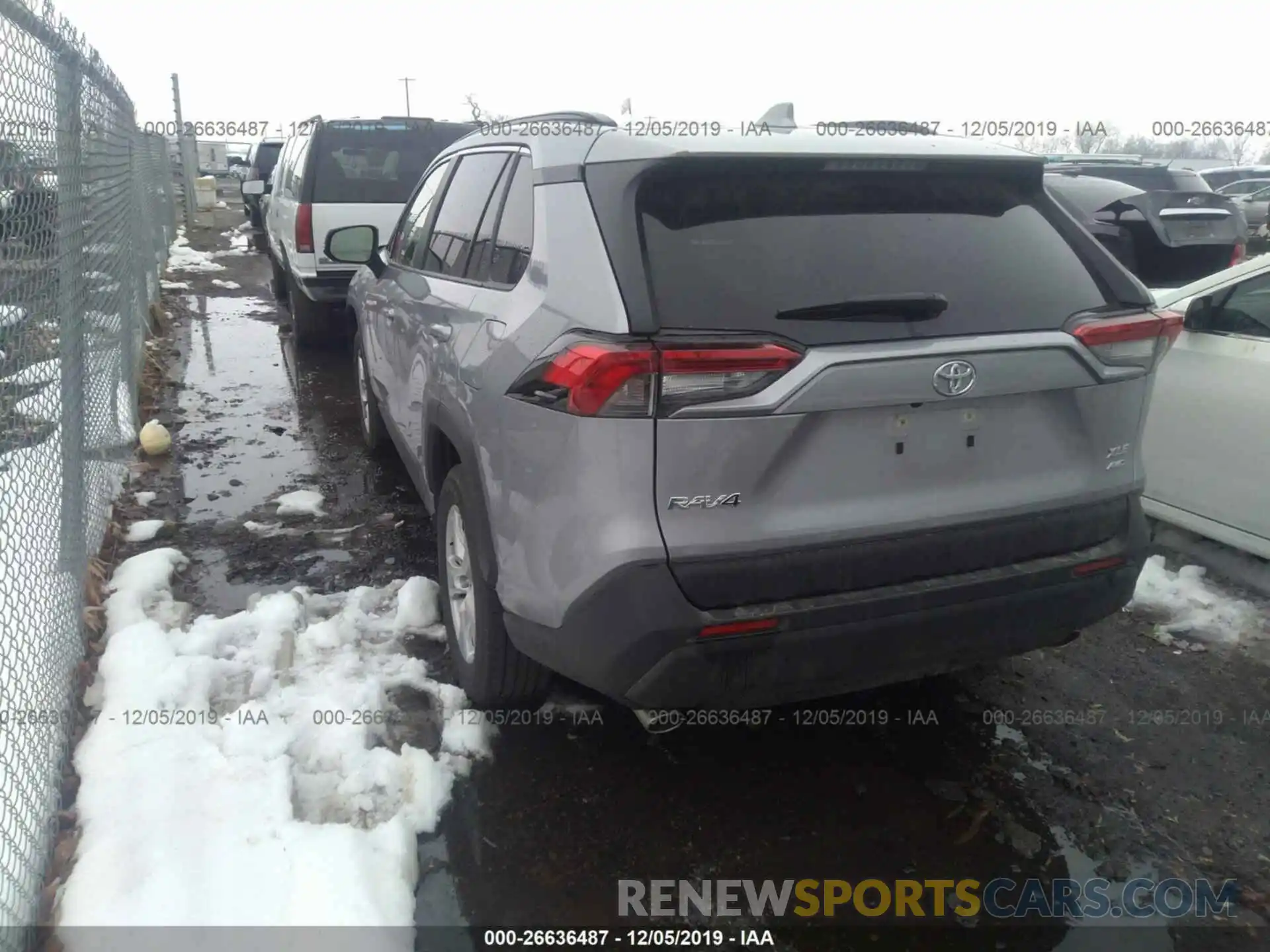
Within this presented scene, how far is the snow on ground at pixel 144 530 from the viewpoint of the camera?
4.82m

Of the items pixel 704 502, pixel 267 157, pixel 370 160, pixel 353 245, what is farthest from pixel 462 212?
pixel 267 157

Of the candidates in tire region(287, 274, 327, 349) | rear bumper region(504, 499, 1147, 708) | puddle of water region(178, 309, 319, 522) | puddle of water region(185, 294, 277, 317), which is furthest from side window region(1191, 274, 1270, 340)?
puddle of water region(185, 294, 277, 317)

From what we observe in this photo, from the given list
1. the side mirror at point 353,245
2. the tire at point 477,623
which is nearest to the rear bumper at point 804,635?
the tire at point 477,623

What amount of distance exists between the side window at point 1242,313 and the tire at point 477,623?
3284 millimetres

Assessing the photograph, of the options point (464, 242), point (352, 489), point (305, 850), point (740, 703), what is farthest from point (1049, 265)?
point (352, 489)

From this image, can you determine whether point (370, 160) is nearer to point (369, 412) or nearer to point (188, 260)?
point (369, 412)

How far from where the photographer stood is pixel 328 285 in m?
8.44

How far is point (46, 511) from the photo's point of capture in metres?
3.28

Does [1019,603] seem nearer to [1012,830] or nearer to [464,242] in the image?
[1012,830]

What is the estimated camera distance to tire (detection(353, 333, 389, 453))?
5695mm

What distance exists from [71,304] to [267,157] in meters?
19.2

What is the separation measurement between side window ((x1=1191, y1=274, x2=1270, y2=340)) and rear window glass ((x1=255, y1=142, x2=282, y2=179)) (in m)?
19.5

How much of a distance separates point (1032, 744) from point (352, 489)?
3926mm

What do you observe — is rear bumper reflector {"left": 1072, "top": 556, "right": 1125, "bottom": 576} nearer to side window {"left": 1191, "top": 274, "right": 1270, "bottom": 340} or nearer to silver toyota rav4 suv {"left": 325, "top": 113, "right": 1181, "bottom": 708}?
silver toyota rav4 suv {"left": 325, "top": 113, "right": 1181, "bottom": 708}
